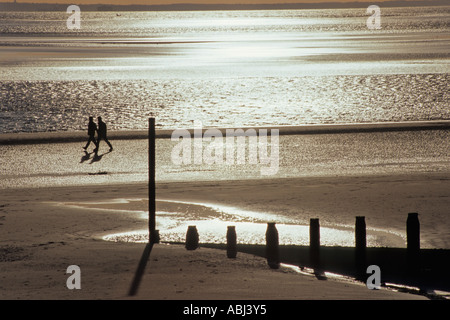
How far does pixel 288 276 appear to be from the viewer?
35.3 ft

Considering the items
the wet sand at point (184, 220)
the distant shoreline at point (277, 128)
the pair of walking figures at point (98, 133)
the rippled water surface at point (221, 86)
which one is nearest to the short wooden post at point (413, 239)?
the wet sand at point (184, 220)

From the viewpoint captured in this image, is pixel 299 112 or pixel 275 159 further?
pixel 299 112

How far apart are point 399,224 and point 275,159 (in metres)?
7.84

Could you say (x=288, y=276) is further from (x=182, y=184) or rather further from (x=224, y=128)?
(x=224, y=128)

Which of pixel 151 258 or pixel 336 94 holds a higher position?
pixel 336 94

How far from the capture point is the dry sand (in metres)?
10.0

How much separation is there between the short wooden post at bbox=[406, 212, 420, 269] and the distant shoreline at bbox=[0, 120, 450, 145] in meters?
15.4

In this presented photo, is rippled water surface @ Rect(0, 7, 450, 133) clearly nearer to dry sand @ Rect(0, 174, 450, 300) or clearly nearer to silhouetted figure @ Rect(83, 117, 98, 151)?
silhouetted figure @ Rect(83, 117, 98, 151)

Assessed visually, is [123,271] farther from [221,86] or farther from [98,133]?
[221,86]

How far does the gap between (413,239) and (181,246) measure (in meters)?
3.33

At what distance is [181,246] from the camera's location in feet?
40.2

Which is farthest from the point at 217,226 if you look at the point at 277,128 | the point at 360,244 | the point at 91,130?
the point at 277,128

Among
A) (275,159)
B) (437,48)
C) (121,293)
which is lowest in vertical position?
(121,293)

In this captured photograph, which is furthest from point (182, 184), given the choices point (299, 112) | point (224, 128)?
point (299, 112)
